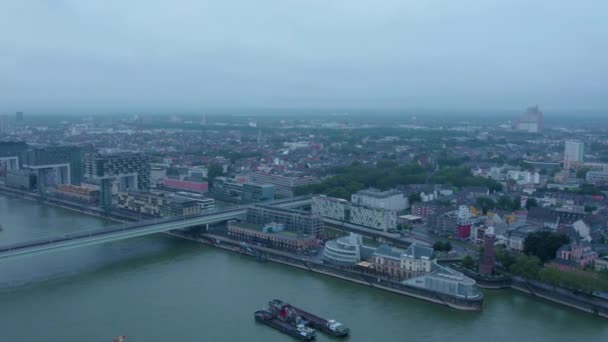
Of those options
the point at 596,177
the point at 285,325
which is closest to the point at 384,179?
the point at 596,177

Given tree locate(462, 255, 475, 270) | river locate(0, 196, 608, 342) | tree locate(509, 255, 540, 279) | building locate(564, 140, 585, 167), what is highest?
building locate(564, 140, 585, 167)

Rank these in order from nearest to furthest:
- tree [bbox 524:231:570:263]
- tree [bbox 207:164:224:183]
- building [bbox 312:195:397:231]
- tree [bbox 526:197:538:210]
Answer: tree [bbox 524:231:570:263] < building [bbox 312:195:397:231] < tree [bbox 526:197:538:210] < tree [bbox 207:164:224:183]

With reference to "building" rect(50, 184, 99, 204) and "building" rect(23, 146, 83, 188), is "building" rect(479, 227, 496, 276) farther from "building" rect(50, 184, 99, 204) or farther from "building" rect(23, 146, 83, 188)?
"building" rect(23, 146, 83, 188)

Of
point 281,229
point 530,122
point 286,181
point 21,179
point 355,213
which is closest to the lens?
point 281,229

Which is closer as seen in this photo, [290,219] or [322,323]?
[322,323]

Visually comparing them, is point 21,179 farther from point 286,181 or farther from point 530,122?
point 530,122

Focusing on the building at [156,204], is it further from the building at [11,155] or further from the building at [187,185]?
the building at [11,155]

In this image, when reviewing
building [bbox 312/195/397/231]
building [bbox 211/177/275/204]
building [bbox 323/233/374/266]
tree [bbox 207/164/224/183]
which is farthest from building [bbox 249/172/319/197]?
building [bbox 323/233/374/266]
